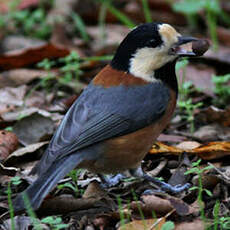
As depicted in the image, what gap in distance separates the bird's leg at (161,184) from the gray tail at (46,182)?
0.63 metres

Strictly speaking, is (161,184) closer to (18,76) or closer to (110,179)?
(110,179)

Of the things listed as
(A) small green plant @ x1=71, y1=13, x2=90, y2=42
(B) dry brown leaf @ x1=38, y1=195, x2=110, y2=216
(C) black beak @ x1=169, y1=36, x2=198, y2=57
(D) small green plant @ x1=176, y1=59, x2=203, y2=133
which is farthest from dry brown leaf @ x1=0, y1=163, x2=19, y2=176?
(A) small green plant @ x1=71, y1=13, x2=90, y2=42

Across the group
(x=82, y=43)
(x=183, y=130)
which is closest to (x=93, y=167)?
(x=183, y=130)

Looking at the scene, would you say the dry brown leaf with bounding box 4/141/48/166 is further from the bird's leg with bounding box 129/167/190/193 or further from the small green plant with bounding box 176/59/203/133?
the small green plant with bounding box 176/59/203/133

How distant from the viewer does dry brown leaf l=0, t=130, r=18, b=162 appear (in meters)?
4.96

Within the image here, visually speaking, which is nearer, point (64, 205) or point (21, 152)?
point (64, 205)

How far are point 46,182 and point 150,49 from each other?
141 centimetres

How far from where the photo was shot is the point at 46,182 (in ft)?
13.1

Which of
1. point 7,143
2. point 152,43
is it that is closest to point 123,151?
point 152,43

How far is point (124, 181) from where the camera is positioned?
483cm

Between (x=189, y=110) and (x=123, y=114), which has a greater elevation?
(x=123, y=114)

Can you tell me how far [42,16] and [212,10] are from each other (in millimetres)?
2375

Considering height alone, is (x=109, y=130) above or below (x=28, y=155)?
above

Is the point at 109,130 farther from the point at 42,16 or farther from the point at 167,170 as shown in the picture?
the point at 42,16
